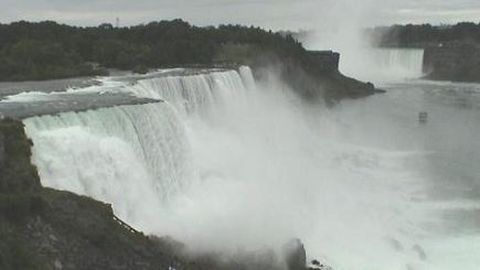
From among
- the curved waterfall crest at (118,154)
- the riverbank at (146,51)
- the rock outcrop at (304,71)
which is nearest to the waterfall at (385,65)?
the rock outcrop at (304,71)

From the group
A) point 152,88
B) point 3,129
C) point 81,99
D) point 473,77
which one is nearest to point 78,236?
point 3,129

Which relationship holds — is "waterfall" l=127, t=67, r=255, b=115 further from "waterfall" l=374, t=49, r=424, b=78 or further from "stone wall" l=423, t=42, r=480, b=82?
"waterfall" l=374, t=49, r=424, b=78

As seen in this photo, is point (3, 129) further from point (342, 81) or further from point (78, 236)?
point (342, 81)

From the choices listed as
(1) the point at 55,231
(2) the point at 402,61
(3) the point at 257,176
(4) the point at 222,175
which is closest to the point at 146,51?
(3) the point at 257,176

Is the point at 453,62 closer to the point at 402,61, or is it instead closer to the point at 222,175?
the point at 402,61

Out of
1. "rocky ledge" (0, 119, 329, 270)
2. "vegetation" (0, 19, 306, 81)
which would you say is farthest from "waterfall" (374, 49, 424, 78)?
"rocky ledge" (0, 119, 329, 270)

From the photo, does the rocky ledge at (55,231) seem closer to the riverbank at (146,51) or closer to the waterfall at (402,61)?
the riverbank at (146,51)
